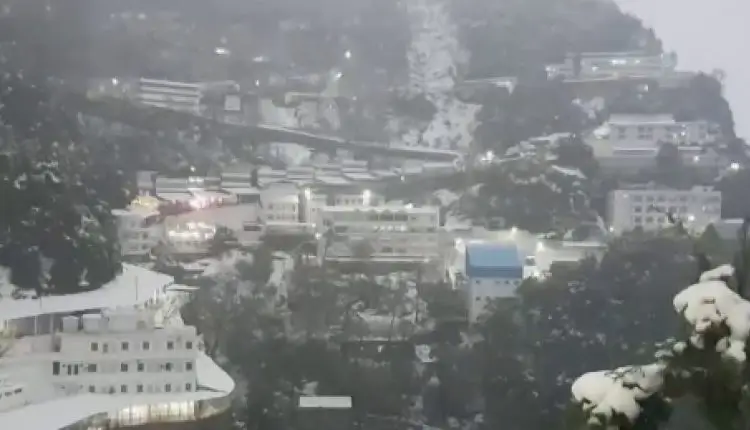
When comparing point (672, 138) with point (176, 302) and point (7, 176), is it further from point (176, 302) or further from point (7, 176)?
point (7, 176)

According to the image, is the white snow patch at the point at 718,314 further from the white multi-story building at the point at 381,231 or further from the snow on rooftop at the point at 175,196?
the snow on rooftop at the point at 175,196

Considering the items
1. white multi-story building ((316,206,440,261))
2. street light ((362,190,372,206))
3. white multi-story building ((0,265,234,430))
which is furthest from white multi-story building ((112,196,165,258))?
street light ((362,190,372,206))

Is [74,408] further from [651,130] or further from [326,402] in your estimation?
[651,130]

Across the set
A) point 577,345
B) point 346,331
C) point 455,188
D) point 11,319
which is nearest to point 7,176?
point 11,319

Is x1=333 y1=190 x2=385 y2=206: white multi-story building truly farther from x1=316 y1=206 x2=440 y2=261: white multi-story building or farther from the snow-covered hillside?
the snow-covered hillside

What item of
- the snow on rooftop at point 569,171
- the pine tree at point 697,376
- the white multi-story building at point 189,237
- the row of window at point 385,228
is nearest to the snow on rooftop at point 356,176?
the row of window at point 385,228
